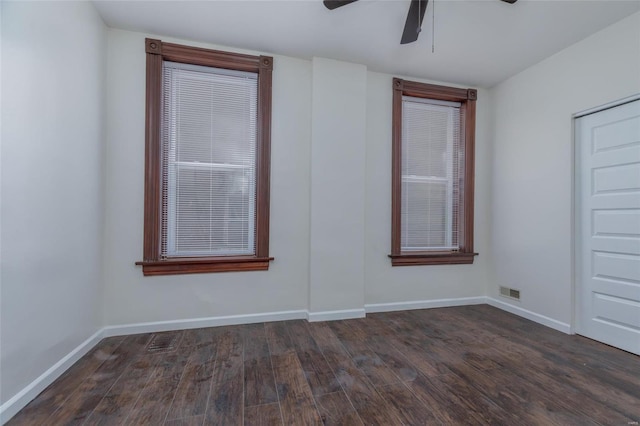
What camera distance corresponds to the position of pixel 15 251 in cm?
152

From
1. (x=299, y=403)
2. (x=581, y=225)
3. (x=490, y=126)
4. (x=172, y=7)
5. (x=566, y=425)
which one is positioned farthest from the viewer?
(x=490, y=126)

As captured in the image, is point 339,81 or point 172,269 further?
point 339,81

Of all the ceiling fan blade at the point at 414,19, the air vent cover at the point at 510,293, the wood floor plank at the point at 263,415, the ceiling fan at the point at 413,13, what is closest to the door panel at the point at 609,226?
the air vent cover at the point at 510,293

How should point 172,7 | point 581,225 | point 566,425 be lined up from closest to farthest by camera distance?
1. point 566,425
2. point 172,7
3. point 581,225

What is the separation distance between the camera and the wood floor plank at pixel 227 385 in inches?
60.1

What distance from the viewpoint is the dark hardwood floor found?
1.54 metres

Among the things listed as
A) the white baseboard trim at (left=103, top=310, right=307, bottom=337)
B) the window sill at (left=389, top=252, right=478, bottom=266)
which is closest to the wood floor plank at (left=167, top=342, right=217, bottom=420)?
the white baseboard trim at (left=103, top=310, right=307, bottom=337)

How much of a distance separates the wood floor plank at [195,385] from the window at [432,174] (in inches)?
84.4

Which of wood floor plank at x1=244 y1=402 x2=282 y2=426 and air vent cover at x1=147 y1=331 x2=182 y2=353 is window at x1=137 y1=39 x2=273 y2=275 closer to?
air vent cover at x1=147 y1=331 x2=182 y2=353

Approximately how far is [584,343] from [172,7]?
14.9 feet

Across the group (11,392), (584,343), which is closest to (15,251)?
(11,392)

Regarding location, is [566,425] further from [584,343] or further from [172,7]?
[172,7]

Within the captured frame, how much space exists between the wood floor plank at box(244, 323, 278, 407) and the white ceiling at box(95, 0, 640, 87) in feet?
9.07

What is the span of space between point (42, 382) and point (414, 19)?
355cm
